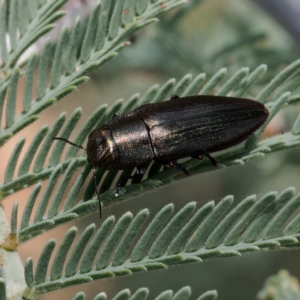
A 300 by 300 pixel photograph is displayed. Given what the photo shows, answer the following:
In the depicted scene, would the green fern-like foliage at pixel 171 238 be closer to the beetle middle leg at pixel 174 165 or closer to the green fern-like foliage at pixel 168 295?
the green fern-like foliage at pixel 168 295

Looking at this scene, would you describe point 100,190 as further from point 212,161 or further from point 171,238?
point 212,161

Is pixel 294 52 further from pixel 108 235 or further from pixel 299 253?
pixel 299 253

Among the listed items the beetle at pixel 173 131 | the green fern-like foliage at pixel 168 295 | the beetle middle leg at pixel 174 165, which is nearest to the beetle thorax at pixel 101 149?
the beetle at pixel 173 131

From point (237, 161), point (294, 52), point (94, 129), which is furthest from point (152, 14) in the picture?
point (294, 52)

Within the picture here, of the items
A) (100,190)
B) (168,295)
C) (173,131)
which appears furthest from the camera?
(173,131)

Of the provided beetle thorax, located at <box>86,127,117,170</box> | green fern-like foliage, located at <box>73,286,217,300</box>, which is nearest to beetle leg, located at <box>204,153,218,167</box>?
beetle thorax, located at <box>86,127,117,170</box>

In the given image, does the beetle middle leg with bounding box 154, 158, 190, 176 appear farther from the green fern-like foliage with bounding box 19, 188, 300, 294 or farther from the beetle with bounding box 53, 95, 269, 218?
the green fern-like foliage with bounding box 19, 188, 300, 294

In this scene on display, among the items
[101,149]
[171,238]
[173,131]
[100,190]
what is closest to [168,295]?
[171,238]
